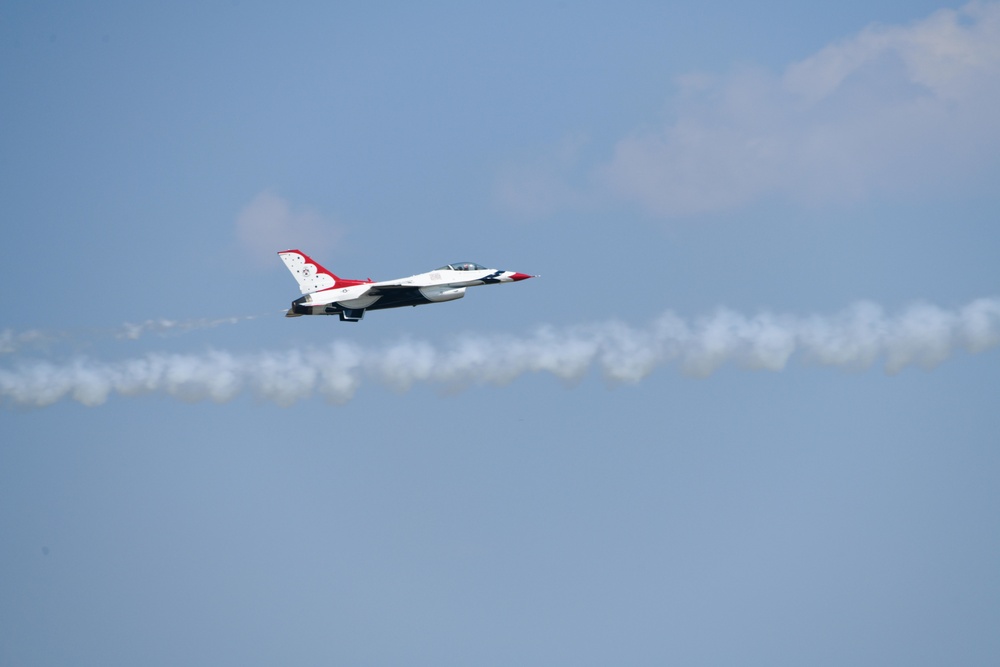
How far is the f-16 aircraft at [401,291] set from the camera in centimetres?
6203

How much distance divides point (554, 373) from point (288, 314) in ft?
45.4

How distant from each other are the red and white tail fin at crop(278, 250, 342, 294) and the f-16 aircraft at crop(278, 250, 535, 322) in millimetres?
1085

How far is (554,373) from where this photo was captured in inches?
2547

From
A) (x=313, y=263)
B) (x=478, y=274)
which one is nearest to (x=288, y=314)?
(x=313, y=263)

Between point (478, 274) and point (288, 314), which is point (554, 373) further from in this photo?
point (288, 314)

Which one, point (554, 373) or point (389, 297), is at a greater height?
point (389, 297)

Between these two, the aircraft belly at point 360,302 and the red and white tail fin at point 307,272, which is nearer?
the aircraft belly at point 360,302

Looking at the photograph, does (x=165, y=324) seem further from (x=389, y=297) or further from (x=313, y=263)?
(x=389, y=297)

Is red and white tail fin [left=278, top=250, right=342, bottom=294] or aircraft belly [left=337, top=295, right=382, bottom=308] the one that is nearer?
aircraft belly [left=337, top=295, right=382, bottom=308]

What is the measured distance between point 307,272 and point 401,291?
5829 millimetres

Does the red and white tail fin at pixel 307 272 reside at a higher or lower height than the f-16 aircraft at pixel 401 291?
higher

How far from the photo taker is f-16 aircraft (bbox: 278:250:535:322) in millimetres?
62031

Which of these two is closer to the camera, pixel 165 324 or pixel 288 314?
pixel 288 314

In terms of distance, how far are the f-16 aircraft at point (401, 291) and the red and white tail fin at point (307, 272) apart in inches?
42.7
